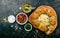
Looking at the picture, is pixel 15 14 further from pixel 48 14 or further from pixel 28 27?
pixel 48 14

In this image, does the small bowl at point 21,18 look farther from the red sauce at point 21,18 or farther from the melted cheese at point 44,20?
the melted cheese at point 44,20

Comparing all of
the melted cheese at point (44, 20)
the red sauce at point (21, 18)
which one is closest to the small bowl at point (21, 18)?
the red sauce at point (21, 18)

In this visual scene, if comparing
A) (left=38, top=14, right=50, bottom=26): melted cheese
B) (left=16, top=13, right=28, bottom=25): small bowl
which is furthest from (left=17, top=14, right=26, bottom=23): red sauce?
(left=38, top=14, right=50, bottom=26): melted cheese

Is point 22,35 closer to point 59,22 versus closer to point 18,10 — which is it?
point 18,10

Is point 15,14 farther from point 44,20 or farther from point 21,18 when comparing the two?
point 44,20

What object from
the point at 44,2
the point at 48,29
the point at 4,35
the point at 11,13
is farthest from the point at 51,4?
the point at 4,35

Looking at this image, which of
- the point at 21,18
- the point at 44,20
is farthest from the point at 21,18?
the point at 44,20
